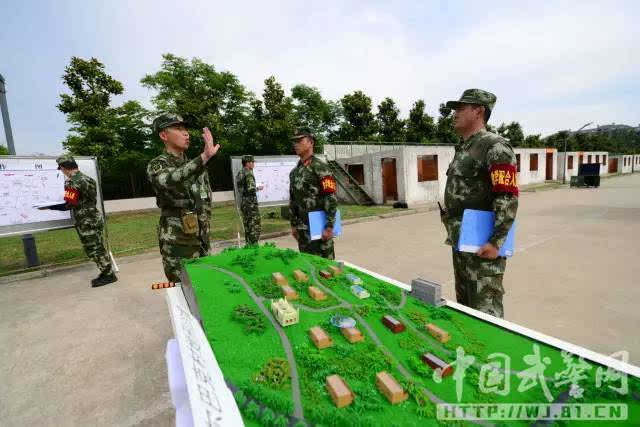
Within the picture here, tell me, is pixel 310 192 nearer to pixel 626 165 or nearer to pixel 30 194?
pixel 30 194

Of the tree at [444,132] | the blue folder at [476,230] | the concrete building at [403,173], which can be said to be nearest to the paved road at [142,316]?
the blue folder at [476,230]

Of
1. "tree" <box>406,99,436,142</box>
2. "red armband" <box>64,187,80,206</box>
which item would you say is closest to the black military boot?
"red armband" <box>64,187,80,206</box>

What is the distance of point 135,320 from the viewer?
11.1 feet

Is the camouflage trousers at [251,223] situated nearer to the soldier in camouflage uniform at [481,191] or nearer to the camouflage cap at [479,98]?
the soldier in camouflage uniform at [481,191]

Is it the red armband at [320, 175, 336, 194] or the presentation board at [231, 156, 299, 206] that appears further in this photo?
the presentation board at [231, 156, 299, 206]

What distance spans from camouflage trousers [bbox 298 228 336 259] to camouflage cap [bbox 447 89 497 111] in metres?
1.78

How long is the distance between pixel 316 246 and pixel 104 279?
3.66m

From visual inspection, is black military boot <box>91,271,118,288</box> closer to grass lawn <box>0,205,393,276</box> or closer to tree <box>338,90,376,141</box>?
grass lawn <box>0,205,393,276</box>

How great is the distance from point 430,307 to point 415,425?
28.1 inches

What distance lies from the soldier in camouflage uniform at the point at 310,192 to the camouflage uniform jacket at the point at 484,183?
1.16 meters

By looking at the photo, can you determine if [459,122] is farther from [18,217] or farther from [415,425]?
[18,217]

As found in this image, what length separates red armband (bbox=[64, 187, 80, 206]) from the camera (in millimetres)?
4391

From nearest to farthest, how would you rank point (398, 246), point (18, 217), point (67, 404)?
point (67, 404), point (18, 217), point (398, 246)

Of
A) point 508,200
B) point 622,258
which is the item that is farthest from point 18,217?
point 622,258
